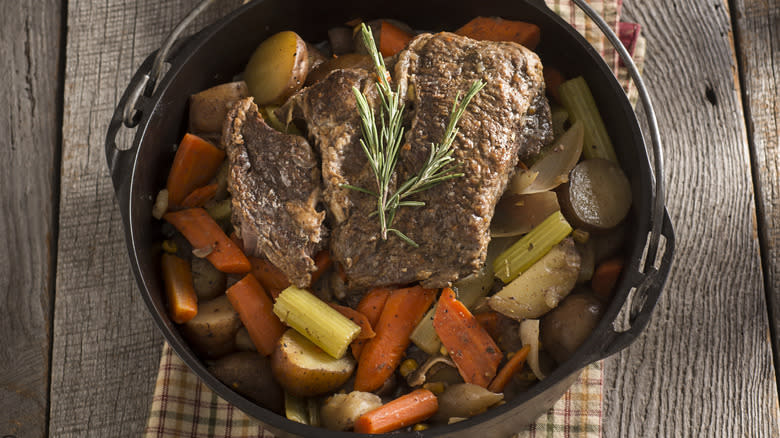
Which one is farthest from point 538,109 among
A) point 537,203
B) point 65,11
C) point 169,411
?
point 65,11

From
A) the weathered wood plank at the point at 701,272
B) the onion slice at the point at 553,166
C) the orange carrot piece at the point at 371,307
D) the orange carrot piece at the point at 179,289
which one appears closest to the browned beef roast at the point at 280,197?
the orange carrot piece at the point at 371,307

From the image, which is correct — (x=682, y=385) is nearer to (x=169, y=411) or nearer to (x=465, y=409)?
(x=465, y=409)

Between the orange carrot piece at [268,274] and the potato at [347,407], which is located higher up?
the orange carrot piece at [268,274]

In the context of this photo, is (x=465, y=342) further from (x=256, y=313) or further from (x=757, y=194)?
(x=757, y=194)

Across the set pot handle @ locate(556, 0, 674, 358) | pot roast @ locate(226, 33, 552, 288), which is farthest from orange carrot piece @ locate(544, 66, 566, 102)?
pot handle @ locate(556, 0, 674, 358)

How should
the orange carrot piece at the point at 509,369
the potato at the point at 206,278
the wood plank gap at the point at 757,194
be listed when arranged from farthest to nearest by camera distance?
the wood plank gap at the point at 757,194 → the potato at the point at 206,278 → the orange carrot piece at the point at 509,369

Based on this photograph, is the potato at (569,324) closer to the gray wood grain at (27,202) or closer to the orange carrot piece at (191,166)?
the orange carrot piece at (191,166)

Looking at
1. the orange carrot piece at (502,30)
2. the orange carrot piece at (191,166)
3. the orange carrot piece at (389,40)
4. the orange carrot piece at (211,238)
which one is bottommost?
the orange carrot piece at (211,238)

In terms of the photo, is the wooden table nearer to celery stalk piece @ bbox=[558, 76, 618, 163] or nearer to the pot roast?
celery stalk piece @ bbox=[558, 76, 618, 163]
